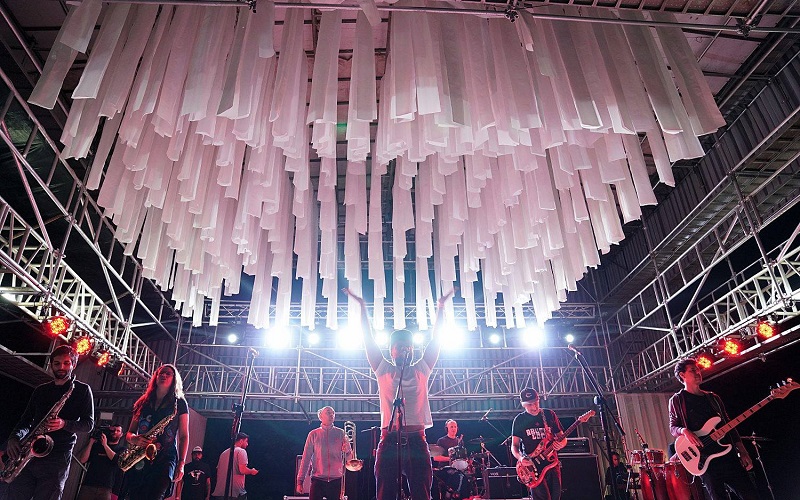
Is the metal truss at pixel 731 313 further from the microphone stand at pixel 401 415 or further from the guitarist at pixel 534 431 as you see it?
the microphone stand at pixel 401 415

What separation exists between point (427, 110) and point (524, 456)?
3508 mm

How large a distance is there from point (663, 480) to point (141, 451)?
768 centimetres

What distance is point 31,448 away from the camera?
3652mm

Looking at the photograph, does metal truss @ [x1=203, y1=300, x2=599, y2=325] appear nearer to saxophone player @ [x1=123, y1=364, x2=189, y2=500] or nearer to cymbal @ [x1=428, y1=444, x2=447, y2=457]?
cymbal @ [x1=428, y1=444, x2=447, y2=457]

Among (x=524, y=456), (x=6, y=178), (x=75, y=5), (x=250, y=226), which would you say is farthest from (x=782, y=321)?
(x=6, y=178)

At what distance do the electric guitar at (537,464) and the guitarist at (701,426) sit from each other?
43.5 inches

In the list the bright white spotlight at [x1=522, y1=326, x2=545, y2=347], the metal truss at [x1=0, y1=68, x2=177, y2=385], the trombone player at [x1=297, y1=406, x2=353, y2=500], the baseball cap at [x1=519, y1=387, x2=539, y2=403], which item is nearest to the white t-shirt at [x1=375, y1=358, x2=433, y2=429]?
the baseball cap at [x1=519, y1=387, x2=539, y2=403]

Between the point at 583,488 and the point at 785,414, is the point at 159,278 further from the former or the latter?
the point at 785,414

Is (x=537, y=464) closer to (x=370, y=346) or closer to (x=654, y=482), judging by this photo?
(x=370, y=346)

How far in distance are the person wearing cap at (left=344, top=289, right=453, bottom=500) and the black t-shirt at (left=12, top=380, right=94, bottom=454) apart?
2287 mm

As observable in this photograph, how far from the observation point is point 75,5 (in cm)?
363

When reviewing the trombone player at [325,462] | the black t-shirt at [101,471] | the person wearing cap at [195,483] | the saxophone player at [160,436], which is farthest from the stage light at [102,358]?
the saxophone player at [160,436]

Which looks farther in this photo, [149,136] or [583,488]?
[583,488]

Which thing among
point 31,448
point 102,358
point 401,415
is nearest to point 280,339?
point 102,358
